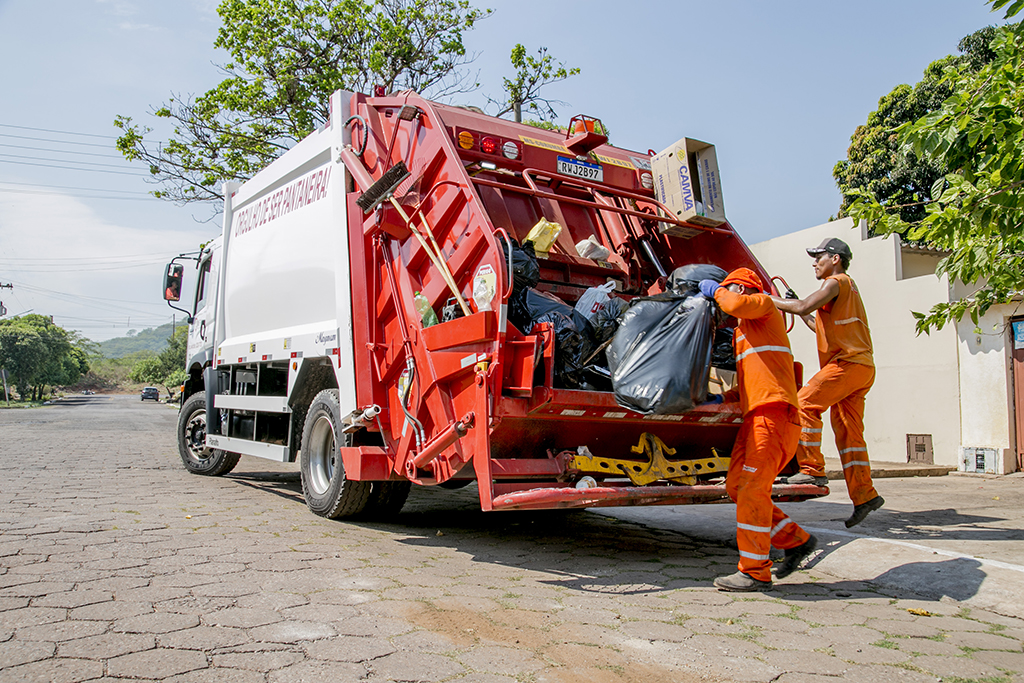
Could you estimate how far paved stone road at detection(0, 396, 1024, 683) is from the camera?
252cm

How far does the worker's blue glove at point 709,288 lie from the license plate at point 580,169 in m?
1.64

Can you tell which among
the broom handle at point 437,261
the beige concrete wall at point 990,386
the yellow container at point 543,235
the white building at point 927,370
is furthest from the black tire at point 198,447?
the beige concrete wall at point 990,386

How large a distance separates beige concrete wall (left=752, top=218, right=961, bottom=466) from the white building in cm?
1

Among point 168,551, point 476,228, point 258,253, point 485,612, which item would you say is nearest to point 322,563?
point 168,551

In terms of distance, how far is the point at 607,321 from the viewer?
401 centimetres

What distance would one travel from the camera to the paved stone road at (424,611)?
252 cm

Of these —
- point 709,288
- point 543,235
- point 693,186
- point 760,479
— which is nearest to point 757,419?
point 760,479

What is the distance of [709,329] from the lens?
3678mm

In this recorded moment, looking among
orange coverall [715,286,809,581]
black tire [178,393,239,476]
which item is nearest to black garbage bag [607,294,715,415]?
orange coverall [715,286,809,581]

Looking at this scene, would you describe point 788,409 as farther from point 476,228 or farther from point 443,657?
point 443,657

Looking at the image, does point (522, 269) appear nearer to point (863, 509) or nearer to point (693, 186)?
point (693, 186)

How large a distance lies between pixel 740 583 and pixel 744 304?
1.29 m

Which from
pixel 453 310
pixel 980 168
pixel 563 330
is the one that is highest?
pixel 980 168

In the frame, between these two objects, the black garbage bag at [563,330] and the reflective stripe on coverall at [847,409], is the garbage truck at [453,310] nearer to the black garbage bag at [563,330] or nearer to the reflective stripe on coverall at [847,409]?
the black garbage bag at [563,330]
